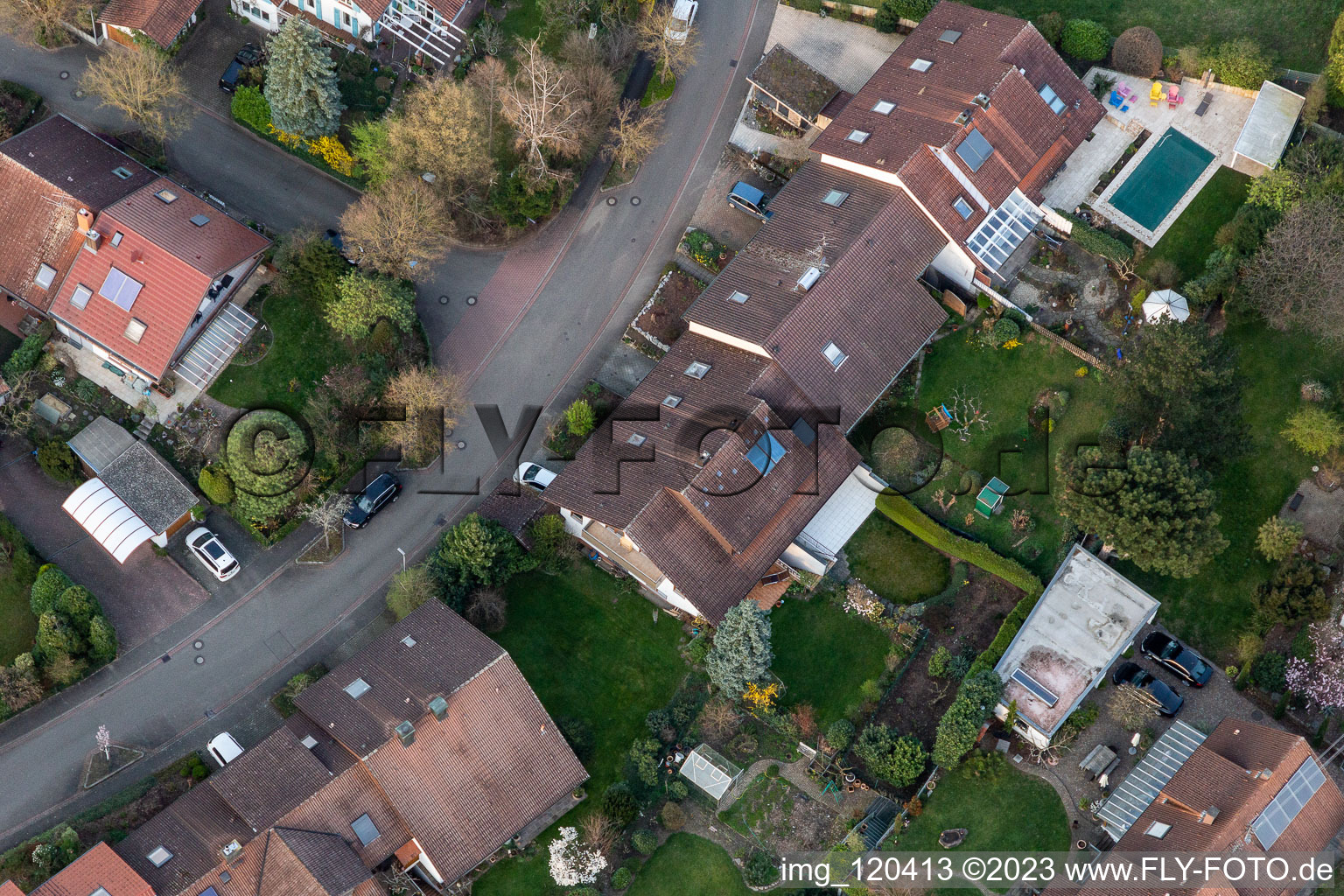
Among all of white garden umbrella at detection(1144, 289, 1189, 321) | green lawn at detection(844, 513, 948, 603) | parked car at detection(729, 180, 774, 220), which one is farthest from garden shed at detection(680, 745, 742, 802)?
white garden umbrella at detection(1144, 289, 1189, 321)

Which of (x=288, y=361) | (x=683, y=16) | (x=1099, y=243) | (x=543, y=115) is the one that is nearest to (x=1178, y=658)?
(x=1099, y=243)

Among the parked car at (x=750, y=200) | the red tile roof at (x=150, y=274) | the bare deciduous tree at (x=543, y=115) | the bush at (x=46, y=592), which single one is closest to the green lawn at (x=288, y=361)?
the red tile roof at (x=150, y=274)

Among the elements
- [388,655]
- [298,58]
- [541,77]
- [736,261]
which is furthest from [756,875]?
[298,58]

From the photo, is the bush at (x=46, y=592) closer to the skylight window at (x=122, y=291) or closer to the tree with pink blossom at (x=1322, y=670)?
the skylight window at (x=122, y=291)

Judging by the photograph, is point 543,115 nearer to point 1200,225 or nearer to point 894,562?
point 894,562

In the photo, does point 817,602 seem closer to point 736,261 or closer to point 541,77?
point 736,261

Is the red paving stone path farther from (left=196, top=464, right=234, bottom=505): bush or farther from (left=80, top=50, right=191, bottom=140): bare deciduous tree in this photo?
(left=80, top=50, right=191, bottom=140): bare deciduous tree

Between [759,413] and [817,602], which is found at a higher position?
[759,413]
